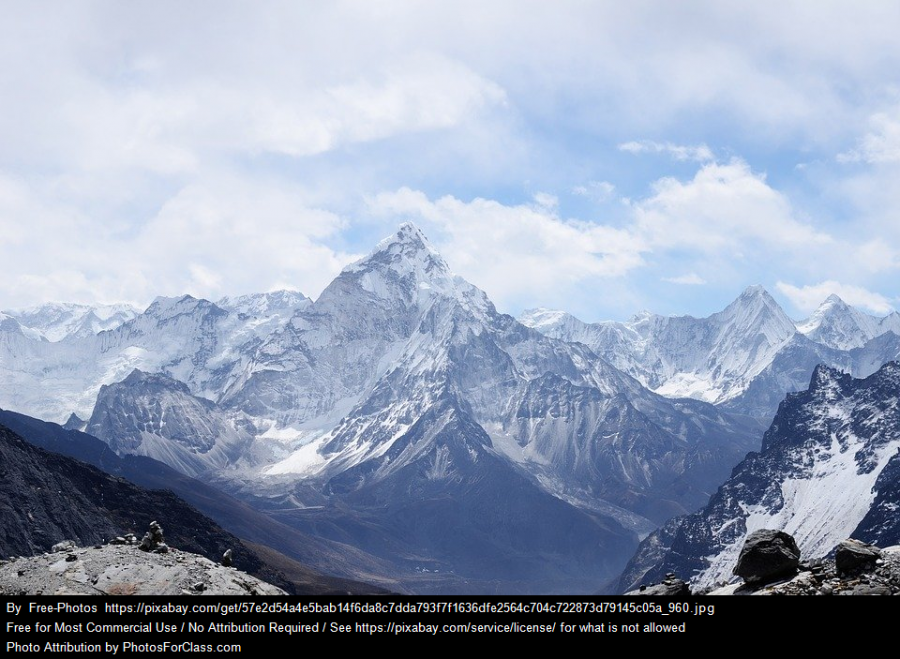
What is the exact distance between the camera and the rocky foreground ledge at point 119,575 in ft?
163

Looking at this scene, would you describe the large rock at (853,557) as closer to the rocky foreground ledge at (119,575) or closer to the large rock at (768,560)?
the large rock at (768,560)

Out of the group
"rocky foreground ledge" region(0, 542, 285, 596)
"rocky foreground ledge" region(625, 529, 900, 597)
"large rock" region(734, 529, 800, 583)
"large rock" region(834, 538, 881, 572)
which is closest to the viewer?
"rocky foreground ledge" region(625, 529, 900, 597)

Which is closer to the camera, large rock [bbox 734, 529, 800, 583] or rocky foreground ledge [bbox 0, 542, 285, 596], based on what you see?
large rock [bbox 734, 529, 800, 583]

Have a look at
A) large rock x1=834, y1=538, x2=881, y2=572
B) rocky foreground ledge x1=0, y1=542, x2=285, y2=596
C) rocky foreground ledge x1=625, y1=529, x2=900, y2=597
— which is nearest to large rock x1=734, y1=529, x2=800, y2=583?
rocky foreground ledge x1=625, y1=529, x2=900, y2=597

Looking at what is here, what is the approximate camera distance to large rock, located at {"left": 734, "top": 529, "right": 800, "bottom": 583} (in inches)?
1779

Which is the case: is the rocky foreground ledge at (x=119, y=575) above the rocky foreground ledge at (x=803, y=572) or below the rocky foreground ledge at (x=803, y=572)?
above

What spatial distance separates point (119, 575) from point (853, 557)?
37282 millimetres

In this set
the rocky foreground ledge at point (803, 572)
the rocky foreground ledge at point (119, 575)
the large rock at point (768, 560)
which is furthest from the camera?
the rocky foreground ledge at point (119, 575)

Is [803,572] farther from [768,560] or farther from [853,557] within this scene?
[853,557]

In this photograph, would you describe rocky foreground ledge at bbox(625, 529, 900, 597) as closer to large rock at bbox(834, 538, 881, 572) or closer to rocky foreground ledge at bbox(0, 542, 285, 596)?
large rock at bbox(834, 538, 881, 572)

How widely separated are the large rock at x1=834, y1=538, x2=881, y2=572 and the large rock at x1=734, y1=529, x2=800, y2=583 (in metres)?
3.02

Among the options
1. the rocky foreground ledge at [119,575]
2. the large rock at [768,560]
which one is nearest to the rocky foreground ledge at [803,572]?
the large rock at [768,560]
